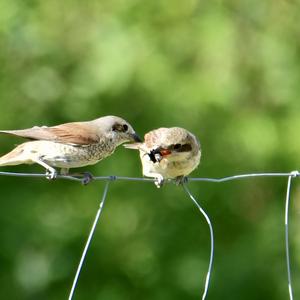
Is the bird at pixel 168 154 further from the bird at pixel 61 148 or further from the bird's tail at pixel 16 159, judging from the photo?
the bird's tail at pixel 16 159

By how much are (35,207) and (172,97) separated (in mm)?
1462

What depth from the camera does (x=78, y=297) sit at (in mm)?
8242

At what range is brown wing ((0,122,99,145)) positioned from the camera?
18.6 feet

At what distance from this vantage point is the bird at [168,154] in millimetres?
5934

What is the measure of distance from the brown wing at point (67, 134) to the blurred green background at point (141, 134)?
77.9 inches

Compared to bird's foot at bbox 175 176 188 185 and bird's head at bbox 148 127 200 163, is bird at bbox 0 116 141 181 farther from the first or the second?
bird's foot at bbox 175 176 188 185

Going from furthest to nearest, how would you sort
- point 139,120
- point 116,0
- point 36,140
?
point 116,0
point 139,120
point 36,140

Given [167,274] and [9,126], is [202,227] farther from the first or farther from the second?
[9,126]

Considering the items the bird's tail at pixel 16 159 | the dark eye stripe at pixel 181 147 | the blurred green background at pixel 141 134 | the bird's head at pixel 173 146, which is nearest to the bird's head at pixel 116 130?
the bird's head at pixel 173 146

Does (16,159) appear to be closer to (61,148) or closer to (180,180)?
(61,148)

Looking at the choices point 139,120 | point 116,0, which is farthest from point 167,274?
point 116,0

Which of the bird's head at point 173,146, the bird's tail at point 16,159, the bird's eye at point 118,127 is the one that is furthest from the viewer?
the bird's eye at point 118,127

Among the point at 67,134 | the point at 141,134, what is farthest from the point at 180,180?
the point at 141,134

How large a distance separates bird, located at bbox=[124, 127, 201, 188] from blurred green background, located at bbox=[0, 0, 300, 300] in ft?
6.05
